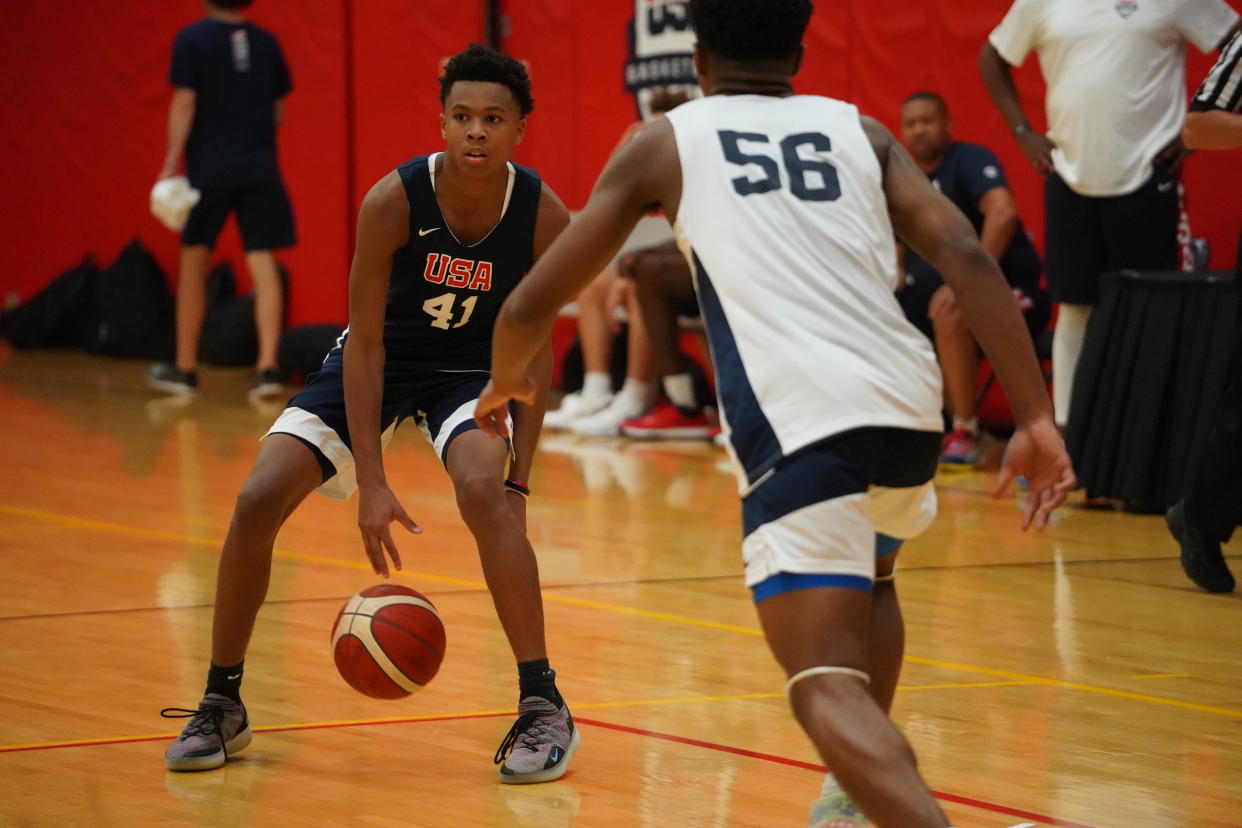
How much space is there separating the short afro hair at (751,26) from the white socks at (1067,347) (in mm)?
4849

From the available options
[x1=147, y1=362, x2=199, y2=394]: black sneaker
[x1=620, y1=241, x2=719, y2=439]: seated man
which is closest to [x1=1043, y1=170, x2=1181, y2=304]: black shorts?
[x1=620, y1=241, x2=719, y2=439]: seated man

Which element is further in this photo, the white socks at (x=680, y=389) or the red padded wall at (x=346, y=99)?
the white socks at (x=680, y=389)

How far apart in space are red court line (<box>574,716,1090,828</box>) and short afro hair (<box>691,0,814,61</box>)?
4.47ft

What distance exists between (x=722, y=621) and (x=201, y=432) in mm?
5011

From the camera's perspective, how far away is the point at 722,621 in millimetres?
5230

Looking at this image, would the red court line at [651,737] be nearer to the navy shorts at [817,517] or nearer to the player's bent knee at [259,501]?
the player's bent knee at [259,501]

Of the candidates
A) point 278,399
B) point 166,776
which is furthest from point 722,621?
point 278,399

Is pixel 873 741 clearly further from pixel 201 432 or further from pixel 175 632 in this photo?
pixel 201 432

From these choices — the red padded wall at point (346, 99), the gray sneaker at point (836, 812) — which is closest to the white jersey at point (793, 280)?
the gray sneaker at point (836, 812)

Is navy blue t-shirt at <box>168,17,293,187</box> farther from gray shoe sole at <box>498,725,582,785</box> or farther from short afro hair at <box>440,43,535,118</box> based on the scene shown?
gray shoe sole at <box>498,725,582,785</box>

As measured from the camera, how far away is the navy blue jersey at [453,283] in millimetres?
4031

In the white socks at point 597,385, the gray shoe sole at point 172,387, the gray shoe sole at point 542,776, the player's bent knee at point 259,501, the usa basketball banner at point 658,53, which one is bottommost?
the gray shoe sole at point 172,387

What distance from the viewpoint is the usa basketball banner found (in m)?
9.66

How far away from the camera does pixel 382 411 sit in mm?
4113
